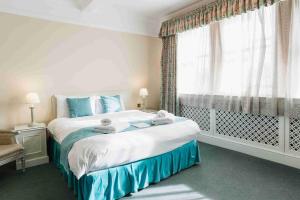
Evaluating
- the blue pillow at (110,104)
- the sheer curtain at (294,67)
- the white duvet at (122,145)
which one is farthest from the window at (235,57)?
the blue pillow at (110,104)

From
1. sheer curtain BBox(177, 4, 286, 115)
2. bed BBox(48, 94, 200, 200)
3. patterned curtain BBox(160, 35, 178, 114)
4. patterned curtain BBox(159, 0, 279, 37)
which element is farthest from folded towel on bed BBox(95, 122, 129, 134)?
patterned curtain BBox(159, 0, 279, 37)

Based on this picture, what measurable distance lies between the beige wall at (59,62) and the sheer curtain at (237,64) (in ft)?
4.05

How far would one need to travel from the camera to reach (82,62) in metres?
4.00

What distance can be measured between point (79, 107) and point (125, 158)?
1.79 m

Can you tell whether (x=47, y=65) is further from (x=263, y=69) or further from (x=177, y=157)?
(x=263, y=69)

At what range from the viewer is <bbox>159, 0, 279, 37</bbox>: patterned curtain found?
3.12 m

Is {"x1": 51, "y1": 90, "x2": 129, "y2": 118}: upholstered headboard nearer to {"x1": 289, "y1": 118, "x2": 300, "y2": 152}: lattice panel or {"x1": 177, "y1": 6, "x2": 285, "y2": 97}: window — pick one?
{"x1": 177, "y1": 6, "x2": 285, "y2": 97}: window

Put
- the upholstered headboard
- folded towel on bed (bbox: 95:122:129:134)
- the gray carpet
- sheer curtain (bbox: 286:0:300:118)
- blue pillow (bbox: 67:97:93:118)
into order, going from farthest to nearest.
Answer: the upholstered headboard, blue pillow (bbox: 67:97:93:118), sheer curtain (bbox: 286:0:300:118), folded towel on bed (bbox: 95:122:129:134), the gray carpet

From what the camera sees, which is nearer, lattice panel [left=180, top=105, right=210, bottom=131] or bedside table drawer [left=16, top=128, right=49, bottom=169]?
bedside table drawer [left=16, top=128, right=49, bottom=169]

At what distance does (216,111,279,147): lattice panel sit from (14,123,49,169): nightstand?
10.4ft

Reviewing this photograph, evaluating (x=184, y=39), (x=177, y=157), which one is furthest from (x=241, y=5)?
(x=177, y=157)

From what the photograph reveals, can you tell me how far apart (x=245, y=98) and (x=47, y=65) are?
3558 mm

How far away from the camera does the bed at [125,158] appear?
6.41 ft

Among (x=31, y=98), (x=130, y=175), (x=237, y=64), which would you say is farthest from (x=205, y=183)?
(x=31, y=98)
